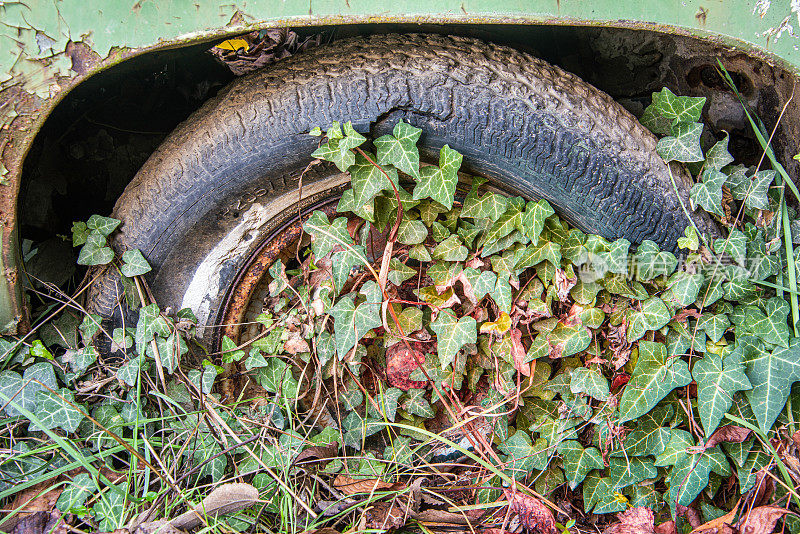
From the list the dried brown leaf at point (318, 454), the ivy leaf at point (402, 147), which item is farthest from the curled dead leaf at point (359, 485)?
the ivy leaf at point (402, 147)

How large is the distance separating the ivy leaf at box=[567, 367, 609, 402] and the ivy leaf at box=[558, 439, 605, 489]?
0.51 ft

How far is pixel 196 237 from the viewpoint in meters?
1.29

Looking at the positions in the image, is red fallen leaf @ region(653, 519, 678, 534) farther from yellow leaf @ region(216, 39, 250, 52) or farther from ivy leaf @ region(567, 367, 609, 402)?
yellow leaf @ region(216, 39, 250, 52)

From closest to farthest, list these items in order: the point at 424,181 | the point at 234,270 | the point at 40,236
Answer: the point at 424,181, the point at 234,270, the point at 40,236

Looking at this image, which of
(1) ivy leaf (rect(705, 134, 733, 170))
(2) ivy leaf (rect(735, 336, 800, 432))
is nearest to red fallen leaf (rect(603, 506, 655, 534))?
(2) ivy leaf (rect(735, 336, 800, 432))

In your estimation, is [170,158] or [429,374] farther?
[429,374]

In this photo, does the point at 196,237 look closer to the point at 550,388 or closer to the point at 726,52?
the point at 550,388

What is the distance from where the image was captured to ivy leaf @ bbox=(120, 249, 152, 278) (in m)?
1.29

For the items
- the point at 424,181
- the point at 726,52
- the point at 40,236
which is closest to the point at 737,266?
the point at 726,52

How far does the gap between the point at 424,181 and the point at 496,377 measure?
0.59 meters

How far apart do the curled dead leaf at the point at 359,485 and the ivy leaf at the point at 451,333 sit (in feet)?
1.18

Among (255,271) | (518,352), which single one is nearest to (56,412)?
(255,271)

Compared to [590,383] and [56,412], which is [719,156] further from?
[56,412]

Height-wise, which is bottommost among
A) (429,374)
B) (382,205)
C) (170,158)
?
(429,374)
